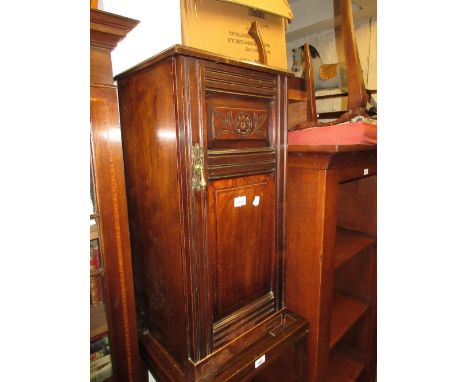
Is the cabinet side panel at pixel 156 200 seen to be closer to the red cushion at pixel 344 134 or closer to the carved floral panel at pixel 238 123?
the carved floral panel at pixel 238 123

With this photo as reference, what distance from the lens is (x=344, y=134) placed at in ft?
3.71

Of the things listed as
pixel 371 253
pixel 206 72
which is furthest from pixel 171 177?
pixel 371 253

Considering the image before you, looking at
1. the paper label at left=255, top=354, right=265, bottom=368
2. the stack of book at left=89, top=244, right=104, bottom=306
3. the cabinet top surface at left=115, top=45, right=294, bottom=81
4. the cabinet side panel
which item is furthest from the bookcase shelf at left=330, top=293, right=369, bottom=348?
the cabinet top surface at left=115, top=45, right=294, bottom=81

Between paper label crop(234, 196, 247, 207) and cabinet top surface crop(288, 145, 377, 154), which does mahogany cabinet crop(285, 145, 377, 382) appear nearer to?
cabinet top surface crop(288, 145, 377, 154)

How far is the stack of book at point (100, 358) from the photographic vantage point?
976 mm

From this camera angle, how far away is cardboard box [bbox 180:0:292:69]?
2.85 feet

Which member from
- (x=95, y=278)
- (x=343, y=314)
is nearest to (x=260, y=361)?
(x=95, y=278)

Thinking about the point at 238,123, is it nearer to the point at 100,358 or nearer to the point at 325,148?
the point at 325,148

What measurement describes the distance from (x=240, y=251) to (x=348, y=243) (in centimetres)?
81

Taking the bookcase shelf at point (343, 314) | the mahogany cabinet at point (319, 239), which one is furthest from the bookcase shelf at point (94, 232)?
the bookcase shelf at point (343, 314)

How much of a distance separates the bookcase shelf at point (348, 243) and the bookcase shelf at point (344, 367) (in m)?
0.77

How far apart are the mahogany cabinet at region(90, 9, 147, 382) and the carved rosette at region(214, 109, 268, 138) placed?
33 cm
